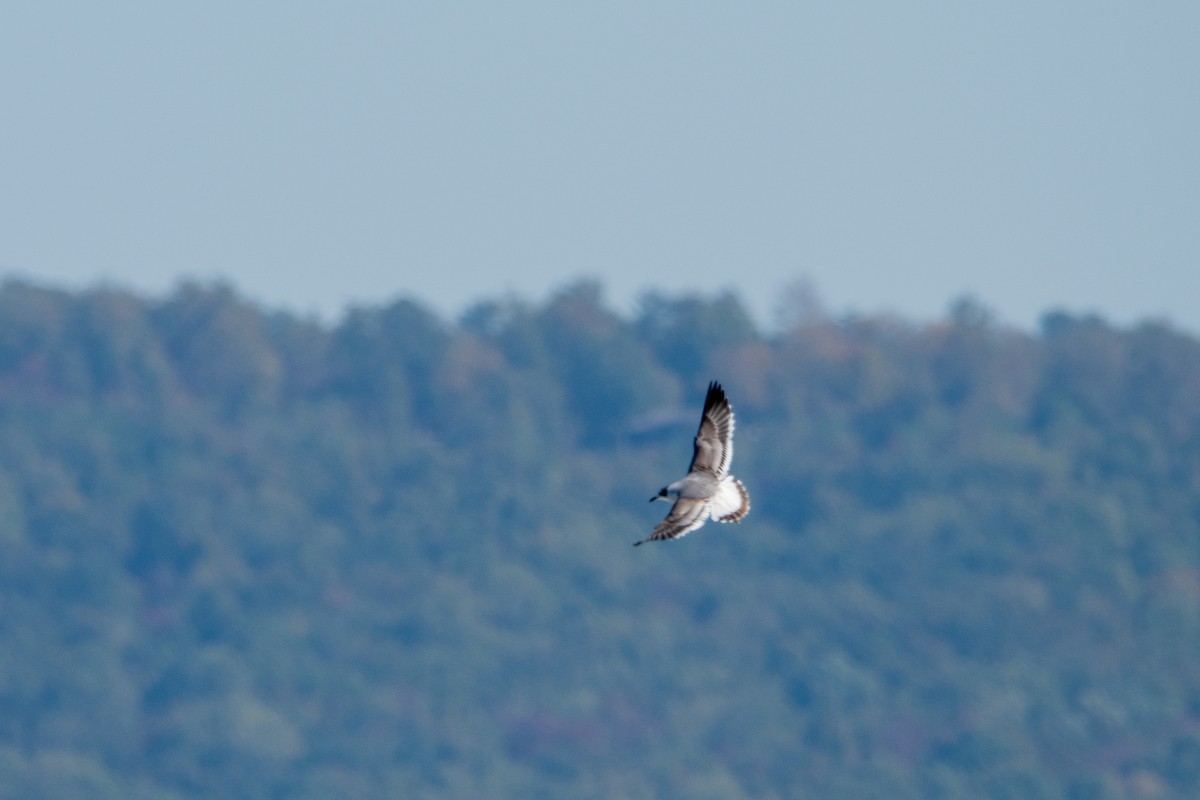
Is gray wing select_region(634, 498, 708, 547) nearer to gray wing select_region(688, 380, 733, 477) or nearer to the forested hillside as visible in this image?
gray wing select_region(688, 380, 733, 477)

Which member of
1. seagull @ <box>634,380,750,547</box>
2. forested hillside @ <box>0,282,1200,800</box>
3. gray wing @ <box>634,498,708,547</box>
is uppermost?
forested hillside @ <box>0,282,1200,800</box>

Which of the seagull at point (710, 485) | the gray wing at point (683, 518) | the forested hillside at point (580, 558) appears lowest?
the gray wing at point (683, 518)

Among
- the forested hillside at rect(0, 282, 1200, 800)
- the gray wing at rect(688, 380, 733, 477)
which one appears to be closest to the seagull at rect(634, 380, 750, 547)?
the gray wing at rect(688, 380, 733, 477)

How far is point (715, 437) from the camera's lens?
15.5m

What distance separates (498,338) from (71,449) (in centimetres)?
1775

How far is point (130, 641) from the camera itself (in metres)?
86.9

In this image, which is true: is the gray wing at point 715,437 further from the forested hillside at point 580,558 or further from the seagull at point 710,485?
the forested hillside at point 580,558

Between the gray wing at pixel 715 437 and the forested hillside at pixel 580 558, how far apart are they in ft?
203

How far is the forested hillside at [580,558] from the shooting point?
261 ft

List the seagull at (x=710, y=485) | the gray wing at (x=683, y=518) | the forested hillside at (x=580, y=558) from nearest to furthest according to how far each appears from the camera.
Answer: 1. the gray wing at (x=683, y=518)
2. the seagull at (x=710, y=485)
3. the forested hillside at (x=580, y=558)

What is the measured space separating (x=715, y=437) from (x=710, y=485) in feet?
1.28

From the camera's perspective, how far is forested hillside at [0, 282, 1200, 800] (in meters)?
79.6

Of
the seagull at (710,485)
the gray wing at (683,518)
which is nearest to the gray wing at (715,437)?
the seagull at (710,485)

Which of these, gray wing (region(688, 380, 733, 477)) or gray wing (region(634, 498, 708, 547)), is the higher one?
gray wing (region(688, 380, 733, 477))
